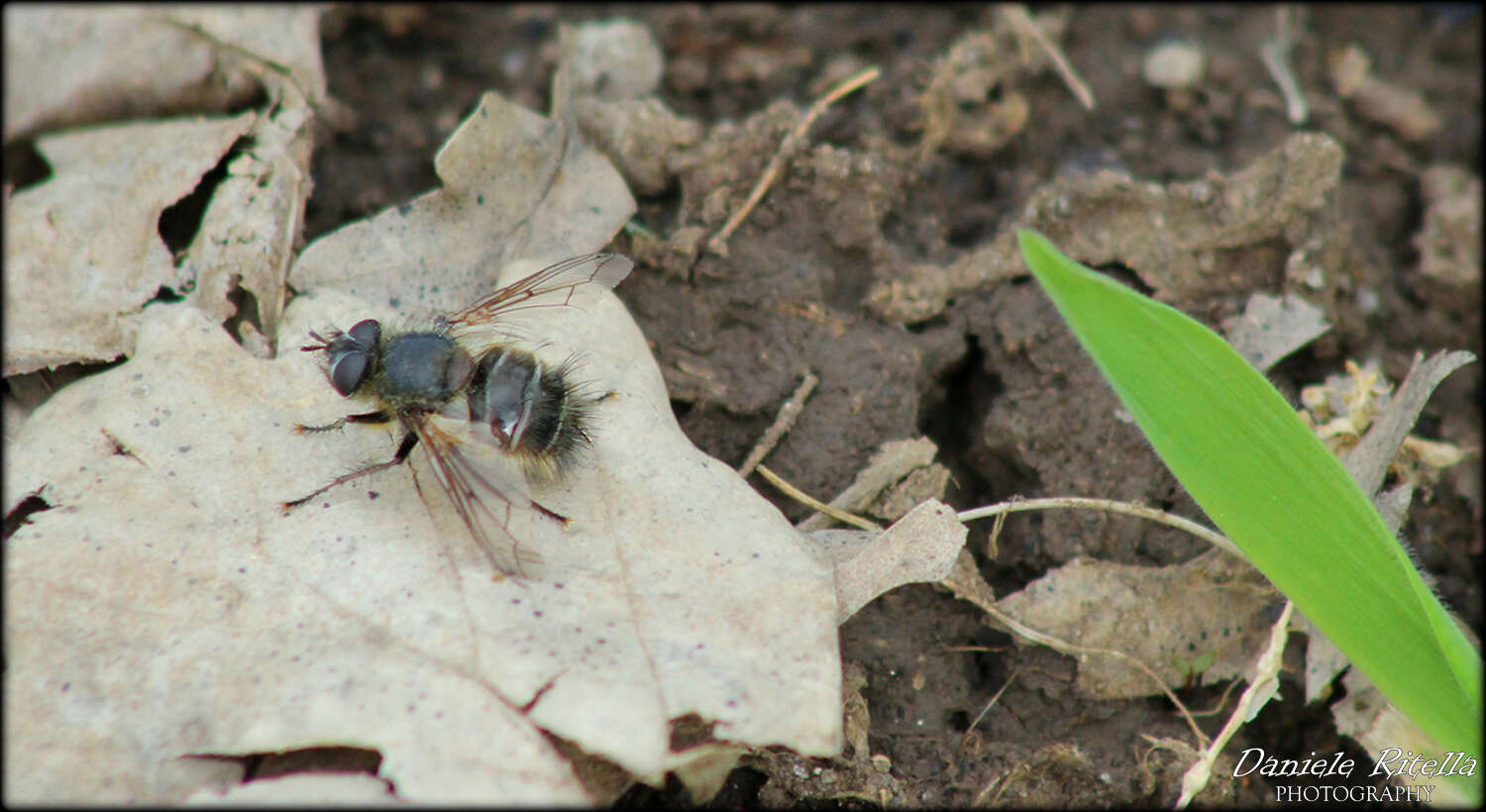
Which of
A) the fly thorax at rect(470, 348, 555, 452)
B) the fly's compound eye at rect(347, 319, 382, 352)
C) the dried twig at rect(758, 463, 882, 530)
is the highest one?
the fly's compound eye at rect(347, 319, 382, 352)

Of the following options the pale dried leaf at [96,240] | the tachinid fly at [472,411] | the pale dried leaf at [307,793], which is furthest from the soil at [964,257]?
the pale dried leaf at [307,793]

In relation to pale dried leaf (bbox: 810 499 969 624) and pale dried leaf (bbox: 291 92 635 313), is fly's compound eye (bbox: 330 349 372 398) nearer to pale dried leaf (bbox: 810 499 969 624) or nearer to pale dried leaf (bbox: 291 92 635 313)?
pale dried leaf (bbox: 291 92 635 313)

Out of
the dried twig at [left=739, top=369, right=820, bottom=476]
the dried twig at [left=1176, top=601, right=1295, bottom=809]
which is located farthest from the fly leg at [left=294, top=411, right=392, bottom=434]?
the dried twig at [left=1176, top=601, right=1295, bottom=809]

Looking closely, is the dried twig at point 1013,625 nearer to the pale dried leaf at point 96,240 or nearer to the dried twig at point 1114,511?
the dried twig at point 1114,511

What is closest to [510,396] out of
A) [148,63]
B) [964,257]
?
[964,257]

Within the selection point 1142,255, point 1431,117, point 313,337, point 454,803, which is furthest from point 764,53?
point 454,803

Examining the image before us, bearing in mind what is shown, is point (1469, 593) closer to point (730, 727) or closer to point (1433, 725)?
point (1433, 725)
